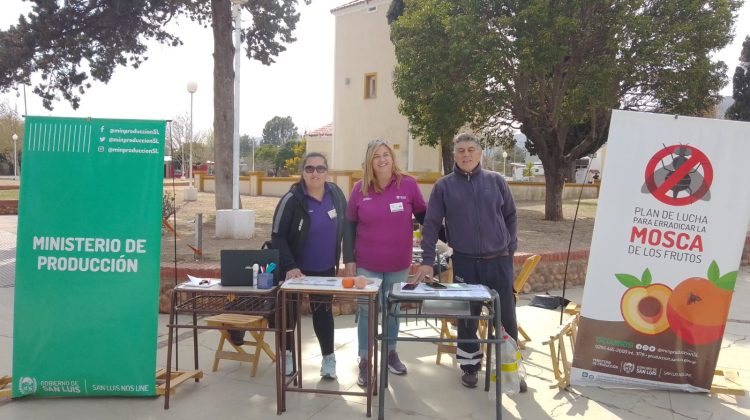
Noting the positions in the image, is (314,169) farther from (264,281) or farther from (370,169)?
(264,281)

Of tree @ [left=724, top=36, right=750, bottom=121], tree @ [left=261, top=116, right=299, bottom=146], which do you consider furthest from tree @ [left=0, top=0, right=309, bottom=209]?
tree @ [left=261, top=116, right=299, bottom=146]

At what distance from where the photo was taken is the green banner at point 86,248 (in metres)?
3.42

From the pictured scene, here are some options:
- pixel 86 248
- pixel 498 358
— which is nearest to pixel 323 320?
pixel 498 358

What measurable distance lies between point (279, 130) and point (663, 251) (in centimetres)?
9045

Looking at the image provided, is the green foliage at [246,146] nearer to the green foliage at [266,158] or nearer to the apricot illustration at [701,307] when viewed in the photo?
the green foliage at [266,158]

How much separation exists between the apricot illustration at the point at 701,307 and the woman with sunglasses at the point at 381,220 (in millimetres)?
1878

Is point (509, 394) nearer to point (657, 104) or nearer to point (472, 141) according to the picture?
point (472, 141)

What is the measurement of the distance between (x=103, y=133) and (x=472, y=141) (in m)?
2.37

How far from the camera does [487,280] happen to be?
3.66 metres

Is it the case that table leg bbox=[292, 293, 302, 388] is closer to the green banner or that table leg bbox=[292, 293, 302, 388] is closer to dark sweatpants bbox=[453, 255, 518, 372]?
the green banner

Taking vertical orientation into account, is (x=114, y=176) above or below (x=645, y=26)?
below

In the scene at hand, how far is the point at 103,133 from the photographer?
3.44 m

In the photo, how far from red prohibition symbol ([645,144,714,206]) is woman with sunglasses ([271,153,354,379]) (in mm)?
2115

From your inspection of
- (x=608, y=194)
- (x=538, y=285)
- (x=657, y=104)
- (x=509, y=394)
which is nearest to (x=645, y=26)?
(x=657, y=104)
